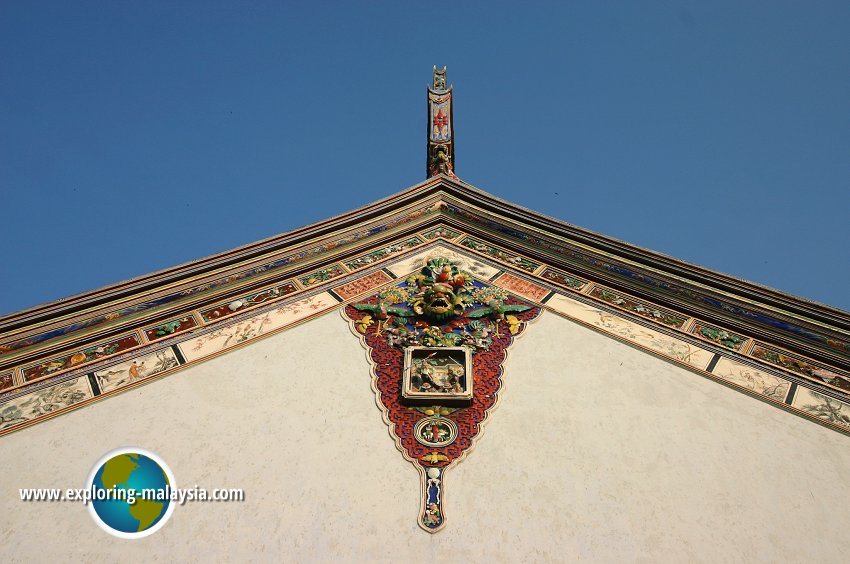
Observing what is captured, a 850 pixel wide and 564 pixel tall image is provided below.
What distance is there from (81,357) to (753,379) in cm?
498

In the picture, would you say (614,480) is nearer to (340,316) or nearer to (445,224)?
(340,316)

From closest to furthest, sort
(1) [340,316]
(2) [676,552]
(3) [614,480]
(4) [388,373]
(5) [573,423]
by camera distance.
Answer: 1. (2) [676,552]
2. (3) [614,480]
3. (5) [573,423]
4. (4) [388,373]
5. (1) [340,316]

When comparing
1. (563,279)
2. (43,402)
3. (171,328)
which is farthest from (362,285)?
(43,402)

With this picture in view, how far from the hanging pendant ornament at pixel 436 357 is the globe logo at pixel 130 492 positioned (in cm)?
156

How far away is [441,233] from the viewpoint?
9.09m

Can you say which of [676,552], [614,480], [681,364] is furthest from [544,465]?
[681,364]

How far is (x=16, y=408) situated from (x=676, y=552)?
15.0ft

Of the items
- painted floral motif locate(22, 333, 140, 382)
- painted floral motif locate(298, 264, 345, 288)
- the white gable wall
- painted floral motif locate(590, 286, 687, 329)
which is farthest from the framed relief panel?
painted floral motif locate(22, 333, 140, 382)

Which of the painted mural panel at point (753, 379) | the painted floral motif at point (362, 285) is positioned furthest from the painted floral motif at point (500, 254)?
the painted mural panel at point (753, 379)

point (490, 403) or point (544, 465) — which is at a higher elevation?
point (490, 403)

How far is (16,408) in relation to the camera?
693 centimetres

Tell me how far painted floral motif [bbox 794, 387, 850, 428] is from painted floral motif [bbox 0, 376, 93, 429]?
16.6ft

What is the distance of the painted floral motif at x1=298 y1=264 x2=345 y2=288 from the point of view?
8.35m

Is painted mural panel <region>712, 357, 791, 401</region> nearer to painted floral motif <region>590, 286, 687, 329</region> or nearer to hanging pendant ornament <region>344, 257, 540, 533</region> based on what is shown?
painted floral motif <region>590, 286, 687, 329</region>
